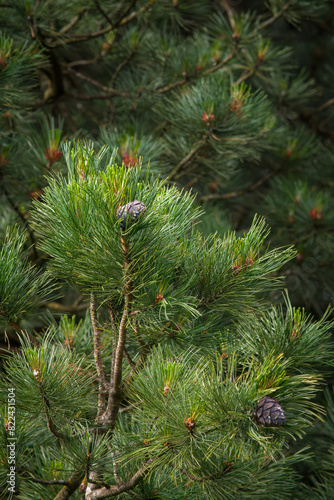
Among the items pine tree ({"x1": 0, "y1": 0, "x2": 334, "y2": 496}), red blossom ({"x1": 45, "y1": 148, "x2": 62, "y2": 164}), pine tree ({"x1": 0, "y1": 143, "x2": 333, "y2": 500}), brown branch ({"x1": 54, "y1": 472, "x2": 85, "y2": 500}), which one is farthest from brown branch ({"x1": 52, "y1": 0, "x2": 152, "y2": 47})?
brown branch ({"x1": 54, "y1": 472, "x2": 85, "y2": 500})

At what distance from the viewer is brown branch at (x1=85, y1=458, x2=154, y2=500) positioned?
57cm

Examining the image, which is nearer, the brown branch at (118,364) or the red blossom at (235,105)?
the brown branch at (118,364)

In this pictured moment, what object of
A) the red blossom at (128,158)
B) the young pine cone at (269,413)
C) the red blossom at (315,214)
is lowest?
the young pine cone at (269,413)

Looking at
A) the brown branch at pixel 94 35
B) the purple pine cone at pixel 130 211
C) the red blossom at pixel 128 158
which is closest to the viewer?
the purple pine cone at pixel 130 211

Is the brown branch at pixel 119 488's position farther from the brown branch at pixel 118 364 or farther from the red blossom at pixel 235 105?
the red blossom at pixel 235 105

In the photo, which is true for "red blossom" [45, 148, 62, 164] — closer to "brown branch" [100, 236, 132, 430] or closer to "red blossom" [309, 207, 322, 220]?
"brown branch" [100, 236, 132, 430]

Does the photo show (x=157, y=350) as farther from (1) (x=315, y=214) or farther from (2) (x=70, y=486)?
(1) (x=315, y=214)

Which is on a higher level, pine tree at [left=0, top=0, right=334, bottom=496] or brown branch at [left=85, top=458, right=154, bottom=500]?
pine tree at [left=0, top=0, right=334, bottom=496]

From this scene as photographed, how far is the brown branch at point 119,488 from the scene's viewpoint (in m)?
0.57

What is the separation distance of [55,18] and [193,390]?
2.72ft

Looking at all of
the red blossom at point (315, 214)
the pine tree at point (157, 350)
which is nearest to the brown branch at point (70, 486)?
the pine tree at point (157, 350)

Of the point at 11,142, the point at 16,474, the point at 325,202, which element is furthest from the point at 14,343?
the point at 325,202

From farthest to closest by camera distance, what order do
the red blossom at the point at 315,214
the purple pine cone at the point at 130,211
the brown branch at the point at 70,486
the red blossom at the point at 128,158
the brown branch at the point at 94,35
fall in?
1. the red blossom at the point at 315,214
2. the brown branch at the point at 94,35
3. the red blossom at the point at 128,158
4. the brown branch at the point at 70,486
5. the purple pine cone at the point at 130,211

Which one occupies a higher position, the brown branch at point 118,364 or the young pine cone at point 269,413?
the brown branch at point 118,364
